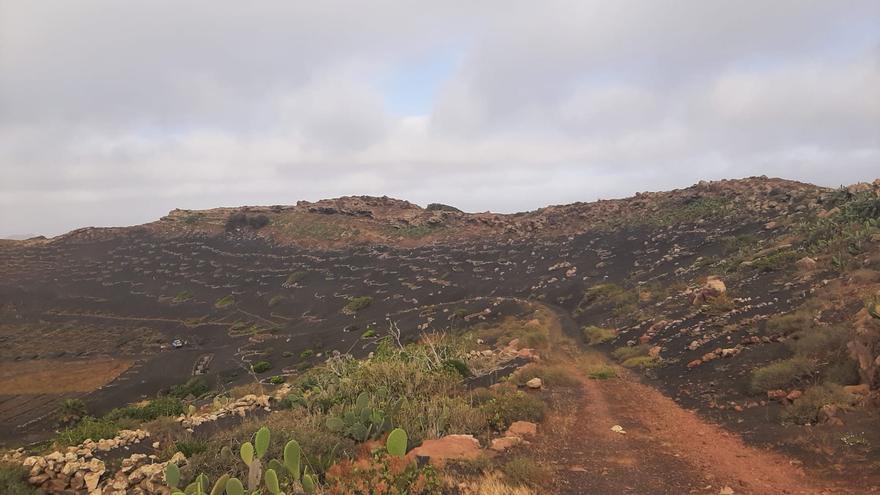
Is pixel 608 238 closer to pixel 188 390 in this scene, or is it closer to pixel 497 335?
pixel 497 335

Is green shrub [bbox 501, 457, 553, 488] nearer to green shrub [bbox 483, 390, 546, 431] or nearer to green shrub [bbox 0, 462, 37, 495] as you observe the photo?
green shrub [bbox 483, 390, 546, 431]

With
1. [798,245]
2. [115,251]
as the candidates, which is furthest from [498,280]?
[115,251]

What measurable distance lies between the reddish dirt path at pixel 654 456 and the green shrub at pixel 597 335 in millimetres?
10380

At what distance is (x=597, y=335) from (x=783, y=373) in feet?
43.8

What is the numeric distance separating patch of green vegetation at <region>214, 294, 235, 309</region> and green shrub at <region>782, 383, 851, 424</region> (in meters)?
60.3

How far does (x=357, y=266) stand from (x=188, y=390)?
33427mm

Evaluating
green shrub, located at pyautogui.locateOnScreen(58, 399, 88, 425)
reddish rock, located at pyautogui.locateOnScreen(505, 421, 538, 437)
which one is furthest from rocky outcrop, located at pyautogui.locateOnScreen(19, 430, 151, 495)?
green shrub, located at pyautogui.locateOnScreen(58, 399, 88, 425)

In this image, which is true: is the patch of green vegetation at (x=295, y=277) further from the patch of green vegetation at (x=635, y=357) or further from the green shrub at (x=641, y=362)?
the green shrub at (x=641, y=362)

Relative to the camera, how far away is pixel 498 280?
50000 millimetres

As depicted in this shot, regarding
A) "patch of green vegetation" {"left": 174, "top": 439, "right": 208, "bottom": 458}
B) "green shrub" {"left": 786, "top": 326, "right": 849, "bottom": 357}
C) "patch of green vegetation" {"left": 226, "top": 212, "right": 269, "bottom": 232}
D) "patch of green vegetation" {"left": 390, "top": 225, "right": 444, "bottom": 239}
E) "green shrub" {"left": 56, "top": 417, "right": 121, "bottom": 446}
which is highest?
"patch of green vegetation" {"left": 226, "top": 212, "right": 269, "bottom": 232}

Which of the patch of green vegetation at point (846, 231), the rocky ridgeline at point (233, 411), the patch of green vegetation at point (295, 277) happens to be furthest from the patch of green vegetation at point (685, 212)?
the rocky ridgeline at point (233, 411)

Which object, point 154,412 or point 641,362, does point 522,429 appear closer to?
point 641,362

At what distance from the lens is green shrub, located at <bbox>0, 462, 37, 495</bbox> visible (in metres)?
8.38

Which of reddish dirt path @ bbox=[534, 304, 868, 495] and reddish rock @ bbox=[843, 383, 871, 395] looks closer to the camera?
reddish dirt path @ bbox=[534, 304, 868, 495]
